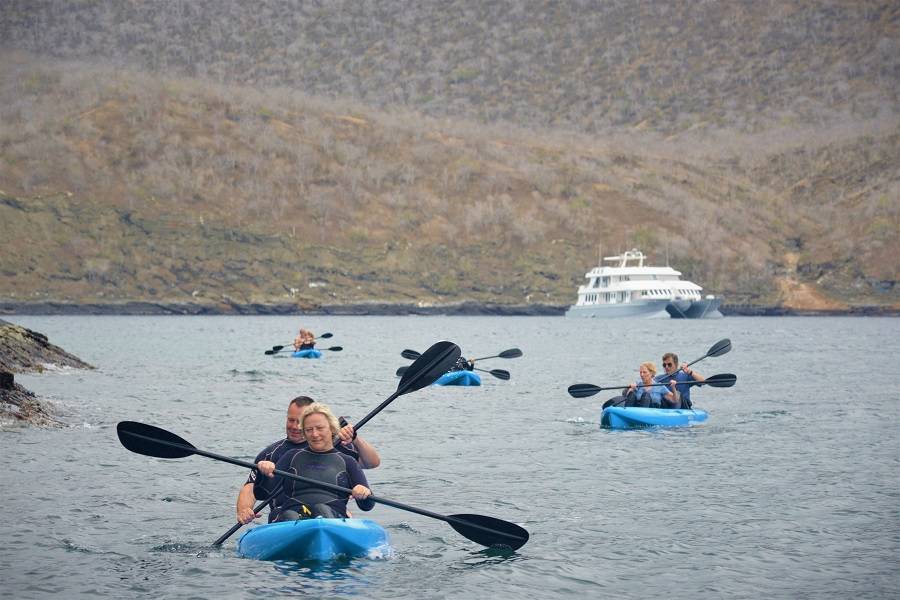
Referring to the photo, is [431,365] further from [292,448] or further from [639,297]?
[639,297]

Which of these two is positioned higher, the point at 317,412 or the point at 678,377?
the point at 678,377

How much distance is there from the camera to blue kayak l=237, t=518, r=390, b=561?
46.0 feet

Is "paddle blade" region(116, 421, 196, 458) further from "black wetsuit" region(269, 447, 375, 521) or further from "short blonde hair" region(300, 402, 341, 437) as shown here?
"short blonde hair" region(300, 402, 341, 437)

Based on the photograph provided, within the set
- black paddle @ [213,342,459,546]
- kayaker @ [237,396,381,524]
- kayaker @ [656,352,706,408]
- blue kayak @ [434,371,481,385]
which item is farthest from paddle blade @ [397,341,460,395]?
blue kayak @ [434,371,481,385]

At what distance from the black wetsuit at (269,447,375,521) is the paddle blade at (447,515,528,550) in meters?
1.32

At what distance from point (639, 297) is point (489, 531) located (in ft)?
414

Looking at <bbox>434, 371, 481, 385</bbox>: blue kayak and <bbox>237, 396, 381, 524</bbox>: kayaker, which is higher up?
<bbox>434, 371, 481, 385</bbox>: blue kayak

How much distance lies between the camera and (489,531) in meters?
15.2

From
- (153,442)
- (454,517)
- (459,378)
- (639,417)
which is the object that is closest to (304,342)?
(459,378)

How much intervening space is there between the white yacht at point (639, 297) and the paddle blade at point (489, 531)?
12356cm

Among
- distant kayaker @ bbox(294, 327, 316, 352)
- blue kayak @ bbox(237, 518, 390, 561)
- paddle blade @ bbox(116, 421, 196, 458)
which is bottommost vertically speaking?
blue kayak @ bbox(237, 518, 390, 561)

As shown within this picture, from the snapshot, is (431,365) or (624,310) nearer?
(431,365)

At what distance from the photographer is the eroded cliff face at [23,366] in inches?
1038

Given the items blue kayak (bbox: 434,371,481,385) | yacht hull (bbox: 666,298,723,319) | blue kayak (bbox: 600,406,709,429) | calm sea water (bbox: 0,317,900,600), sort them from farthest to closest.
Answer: yacht hull (bbox: 666,298,723,319), blue kayak (bbox: 434,371,481,385), blue kayak (bbox: 600,406,709,429), calm sea water (bbox: 0,317,900,600)
